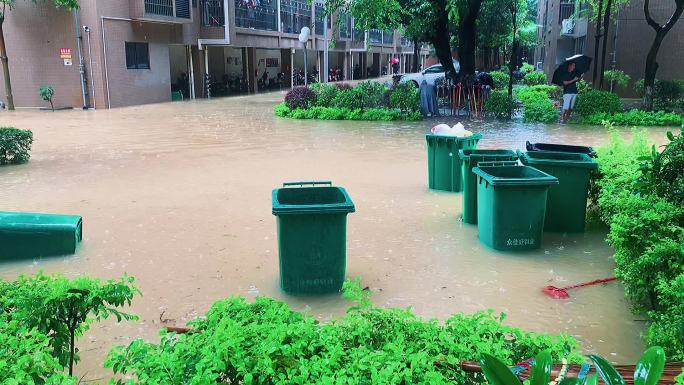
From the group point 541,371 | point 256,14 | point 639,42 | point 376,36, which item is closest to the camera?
point 541,371

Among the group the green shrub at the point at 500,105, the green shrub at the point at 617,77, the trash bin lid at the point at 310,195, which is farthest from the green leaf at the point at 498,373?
the green shrub at the point at 617,77

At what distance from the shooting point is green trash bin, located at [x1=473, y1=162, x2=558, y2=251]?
227 inches

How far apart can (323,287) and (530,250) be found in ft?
7.83

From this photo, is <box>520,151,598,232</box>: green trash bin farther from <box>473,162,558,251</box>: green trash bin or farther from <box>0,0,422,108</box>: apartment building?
<box>0,0,422,108</box>: apartment building

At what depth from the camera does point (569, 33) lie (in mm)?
30594

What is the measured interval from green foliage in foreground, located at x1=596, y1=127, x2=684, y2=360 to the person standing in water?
1316 centimetres

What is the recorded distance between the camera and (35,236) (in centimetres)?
592

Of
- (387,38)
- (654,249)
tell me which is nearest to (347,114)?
(654,249)

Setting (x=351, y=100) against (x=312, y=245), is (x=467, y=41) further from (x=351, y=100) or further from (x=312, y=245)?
(x=312, y=245)

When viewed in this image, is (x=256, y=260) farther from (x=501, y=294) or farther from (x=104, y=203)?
(x=104, y=203)

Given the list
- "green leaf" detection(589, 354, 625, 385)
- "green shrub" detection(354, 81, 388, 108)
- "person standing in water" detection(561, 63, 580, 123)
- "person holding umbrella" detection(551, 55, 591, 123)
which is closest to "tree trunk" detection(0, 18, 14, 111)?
"green shrub" detection(354, 81, 388, 108)

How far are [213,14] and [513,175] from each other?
25.7 m

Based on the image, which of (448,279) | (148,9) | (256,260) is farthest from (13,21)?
(448,279)

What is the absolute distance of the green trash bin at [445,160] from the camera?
8.43 metres
